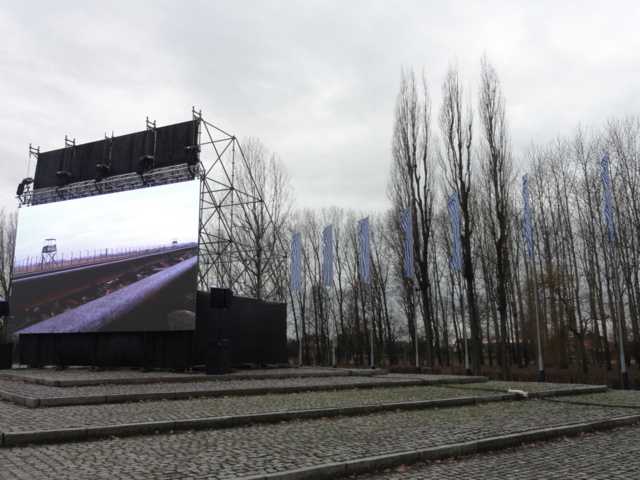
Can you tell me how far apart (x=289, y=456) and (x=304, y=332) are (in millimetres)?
35300

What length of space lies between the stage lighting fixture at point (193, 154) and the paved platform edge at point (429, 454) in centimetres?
1471

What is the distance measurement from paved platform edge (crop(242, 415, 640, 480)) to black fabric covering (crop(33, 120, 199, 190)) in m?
15.0

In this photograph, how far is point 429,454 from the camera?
6.01 meters

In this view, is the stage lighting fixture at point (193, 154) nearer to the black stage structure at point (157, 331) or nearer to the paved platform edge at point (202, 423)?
the black stage structure at point (157, 331)

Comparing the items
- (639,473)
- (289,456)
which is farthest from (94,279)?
(639,473)

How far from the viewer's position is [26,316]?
19578 mm

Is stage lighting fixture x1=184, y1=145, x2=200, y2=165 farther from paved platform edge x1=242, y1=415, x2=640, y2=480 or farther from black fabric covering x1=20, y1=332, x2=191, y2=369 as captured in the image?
paved platform edge x1=242, y1=415, x2=640, y2=480

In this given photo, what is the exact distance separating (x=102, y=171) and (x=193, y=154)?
14.8ft

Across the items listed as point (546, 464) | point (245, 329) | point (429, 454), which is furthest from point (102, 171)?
point (546, 464)

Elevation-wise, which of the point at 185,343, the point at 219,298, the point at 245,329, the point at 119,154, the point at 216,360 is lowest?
the point at 216,360

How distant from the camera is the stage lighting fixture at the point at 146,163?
19.2 m

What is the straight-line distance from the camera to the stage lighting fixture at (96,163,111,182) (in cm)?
2020

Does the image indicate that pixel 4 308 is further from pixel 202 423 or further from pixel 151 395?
pixel 202 423

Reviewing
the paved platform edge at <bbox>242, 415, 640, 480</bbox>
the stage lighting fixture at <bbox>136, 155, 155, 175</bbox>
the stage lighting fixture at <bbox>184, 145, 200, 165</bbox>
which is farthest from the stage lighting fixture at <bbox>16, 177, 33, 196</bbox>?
the paved platform edge at <bbox>242, 415, 640, 480</bbox>
